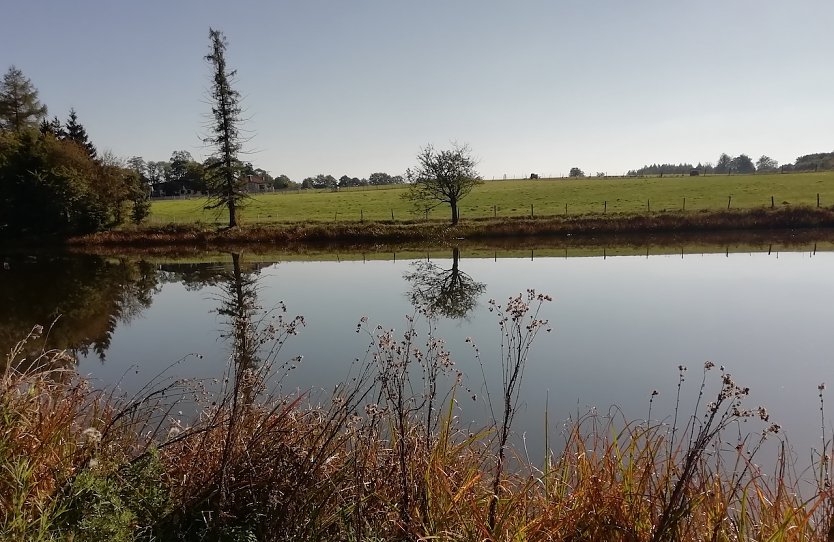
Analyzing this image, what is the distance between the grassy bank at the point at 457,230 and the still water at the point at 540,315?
1028 centimetres

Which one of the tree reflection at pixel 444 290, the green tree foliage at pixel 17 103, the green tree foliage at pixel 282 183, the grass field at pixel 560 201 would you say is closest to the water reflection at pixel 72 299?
the tree reflection at pixel 444 290

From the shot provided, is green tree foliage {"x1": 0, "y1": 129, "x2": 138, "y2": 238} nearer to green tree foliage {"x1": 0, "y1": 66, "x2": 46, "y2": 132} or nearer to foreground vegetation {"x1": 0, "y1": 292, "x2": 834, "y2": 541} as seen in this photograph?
green tree foliage {"x1": 0, "y1": 66, "x2": 46, "y2": 132}

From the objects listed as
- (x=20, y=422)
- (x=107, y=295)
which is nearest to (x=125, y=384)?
(x=20, y=422)

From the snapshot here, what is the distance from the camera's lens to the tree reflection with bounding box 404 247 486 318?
16438 millimetres

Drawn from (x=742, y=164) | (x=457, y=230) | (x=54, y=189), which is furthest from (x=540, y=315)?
(x=742, y=164)

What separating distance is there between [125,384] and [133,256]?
1147 inches

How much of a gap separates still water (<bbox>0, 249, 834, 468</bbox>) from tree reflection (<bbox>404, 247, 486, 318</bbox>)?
0.09 metres

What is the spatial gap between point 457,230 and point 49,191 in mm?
29743

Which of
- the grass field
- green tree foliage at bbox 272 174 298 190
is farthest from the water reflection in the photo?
green tree foliage at bbox 272 174 298 190

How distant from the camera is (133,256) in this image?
117 feet

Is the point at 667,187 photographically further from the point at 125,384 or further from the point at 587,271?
the point at 125,384

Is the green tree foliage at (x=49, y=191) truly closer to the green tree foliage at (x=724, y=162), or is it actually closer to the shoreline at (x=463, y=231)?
the shoreline at (x=463, y=231)

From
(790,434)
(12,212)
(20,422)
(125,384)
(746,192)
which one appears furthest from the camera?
(746,192)

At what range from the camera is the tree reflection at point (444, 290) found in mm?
16438
